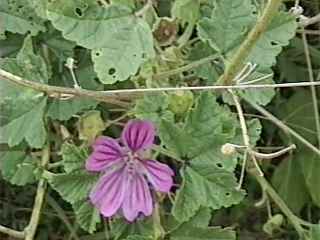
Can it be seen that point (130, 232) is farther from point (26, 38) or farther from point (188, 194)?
point (26, 38)

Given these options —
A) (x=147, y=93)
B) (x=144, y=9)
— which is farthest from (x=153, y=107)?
(x=144, y=9)

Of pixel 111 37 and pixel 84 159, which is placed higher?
pixel 111 37

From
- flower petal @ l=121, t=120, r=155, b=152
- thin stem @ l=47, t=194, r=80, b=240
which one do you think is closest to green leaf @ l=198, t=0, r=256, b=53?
flower petal @ l=121, t=120, r=155, b=152

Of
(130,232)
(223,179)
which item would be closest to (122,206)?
(130,232)

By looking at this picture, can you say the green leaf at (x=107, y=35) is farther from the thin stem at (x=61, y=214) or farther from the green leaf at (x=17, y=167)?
the thin stem at (x=61, y=214)

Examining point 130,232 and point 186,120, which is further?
point 130,232
